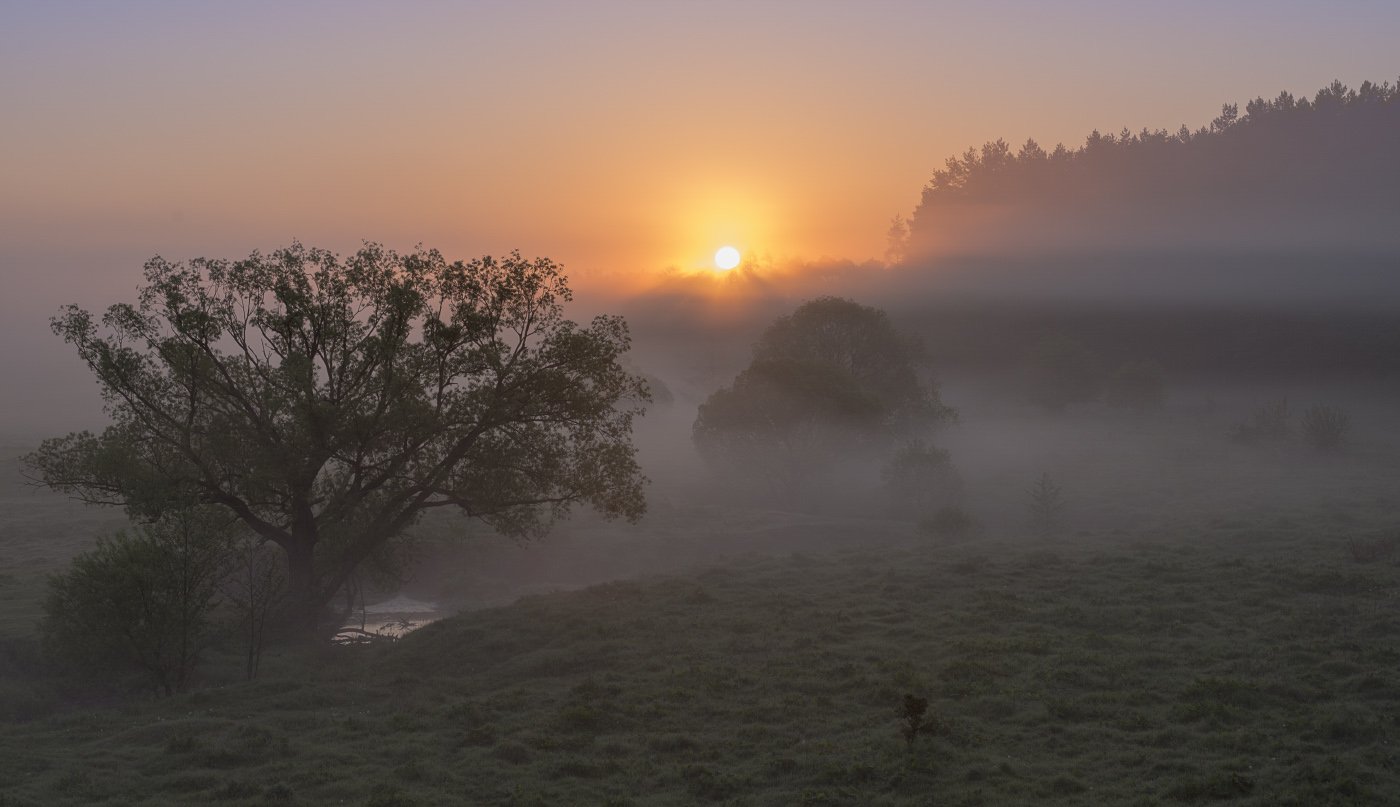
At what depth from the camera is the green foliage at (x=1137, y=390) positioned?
9581 cm

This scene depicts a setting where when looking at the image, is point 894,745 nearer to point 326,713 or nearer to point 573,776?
point 573,776

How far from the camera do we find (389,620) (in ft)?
127

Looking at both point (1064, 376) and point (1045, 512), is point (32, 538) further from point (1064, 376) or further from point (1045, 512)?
point (1064, 376)

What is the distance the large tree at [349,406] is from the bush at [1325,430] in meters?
63.8

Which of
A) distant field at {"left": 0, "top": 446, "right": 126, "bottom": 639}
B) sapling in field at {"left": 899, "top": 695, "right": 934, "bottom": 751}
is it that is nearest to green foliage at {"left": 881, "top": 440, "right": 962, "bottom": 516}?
sapling in field at {"left": 899, "top": 695, "right": 934, "bottom": 751}

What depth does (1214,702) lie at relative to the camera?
61.7ft

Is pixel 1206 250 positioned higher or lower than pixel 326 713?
→ higher

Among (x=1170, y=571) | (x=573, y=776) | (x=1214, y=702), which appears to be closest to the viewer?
(x=573, y=776)

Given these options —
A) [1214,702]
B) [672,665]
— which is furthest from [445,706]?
[1214,702]

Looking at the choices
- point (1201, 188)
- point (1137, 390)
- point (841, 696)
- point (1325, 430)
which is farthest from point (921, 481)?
point (1201, 188)

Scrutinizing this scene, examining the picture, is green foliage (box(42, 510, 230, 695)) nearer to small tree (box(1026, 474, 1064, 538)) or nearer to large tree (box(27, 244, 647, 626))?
large tree (box(27, 244, 647, 626))

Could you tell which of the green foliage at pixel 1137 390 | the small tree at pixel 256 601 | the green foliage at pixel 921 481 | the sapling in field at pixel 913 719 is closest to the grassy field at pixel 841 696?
the sapling in field at pixel 913 719

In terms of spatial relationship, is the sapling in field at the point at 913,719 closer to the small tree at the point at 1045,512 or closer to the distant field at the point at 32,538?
the distant field at the point at 32,538

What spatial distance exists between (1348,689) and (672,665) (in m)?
15.0
